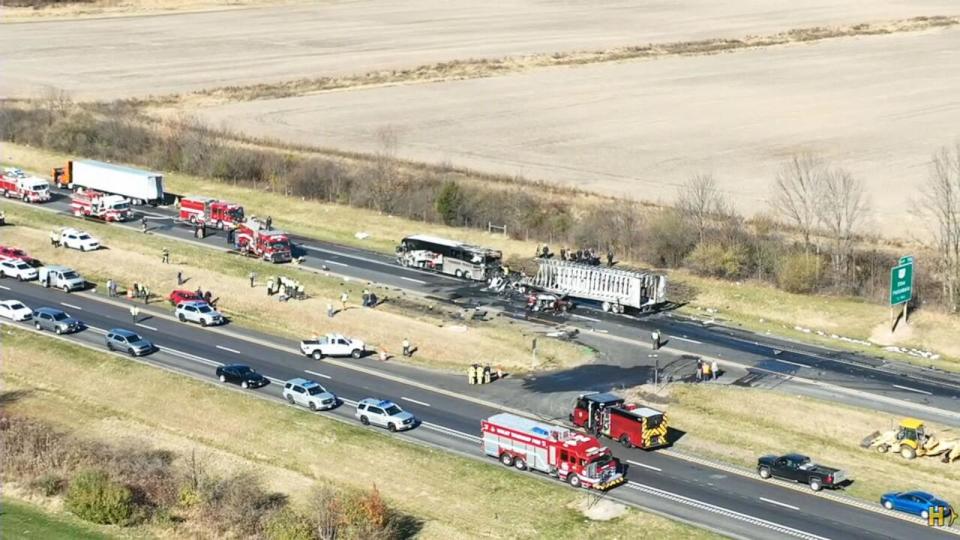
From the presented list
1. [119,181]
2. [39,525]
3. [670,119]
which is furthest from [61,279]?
[670,119]

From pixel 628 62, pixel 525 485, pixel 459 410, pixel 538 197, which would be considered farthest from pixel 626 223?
pixel 628 62

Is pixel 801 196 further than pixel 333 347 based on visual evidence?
Yes

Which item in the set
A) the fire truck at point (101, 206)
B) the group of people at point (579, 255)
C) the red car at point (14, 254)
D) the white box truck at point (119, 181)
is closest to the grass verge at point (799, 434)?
the group of people at point (579, 255)

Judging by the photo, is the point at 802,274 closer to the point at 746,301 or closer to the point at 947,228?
the point at 746,301

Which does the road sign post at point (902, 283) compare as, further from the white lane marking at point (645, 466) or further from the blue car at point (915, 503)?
the white lane marking at point (645, 466)

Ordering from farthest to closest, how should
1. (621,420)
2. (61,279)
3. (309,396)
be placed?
(61,279)
(309,396)
(621,420)

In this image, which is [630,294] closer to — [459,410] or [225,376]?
[459,410]

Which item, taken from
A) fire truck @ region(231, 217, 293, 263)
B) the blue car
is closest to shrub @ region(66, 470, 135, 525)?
the blue car
